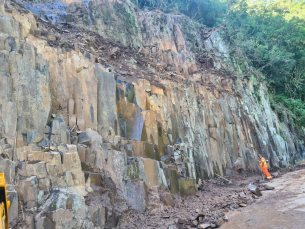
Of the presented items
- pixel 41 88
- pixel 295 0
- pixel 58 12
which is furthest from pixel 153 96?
pixel 295 0

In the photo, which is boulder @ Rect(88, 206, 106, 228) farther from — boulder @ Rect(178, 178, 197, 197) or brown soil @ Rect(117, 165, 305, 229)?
boulder @ Rect(178, 178, 197, 197)

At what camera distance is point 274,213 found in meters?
6.57

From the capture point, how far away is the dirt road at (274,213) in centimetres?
575

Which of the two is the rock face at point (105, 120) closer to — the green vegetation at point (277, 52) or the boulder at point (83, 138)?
the boulder at point (83, 138)

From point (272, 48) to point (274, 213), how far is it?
24173 millimetres

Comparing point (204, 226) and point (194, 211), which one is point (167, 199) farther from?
point (204, 226)

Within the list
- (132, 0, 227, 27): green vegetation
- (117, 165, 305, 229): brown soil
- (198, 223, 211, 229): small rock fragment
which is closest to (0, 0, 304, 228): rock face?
(117, 165, 305, 229): brown soil

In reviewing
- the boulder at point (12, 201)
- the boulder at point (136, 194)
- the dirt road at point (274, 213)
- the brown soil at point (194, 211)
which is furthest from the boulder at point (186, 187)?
the boulder at point (12, 201)

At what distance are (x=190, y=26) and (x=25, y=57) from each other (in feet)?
73.9

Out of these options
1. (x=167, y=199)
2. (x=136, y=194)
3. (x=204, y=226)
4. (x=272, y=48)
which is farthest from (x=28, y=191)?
(x=272, y=48)

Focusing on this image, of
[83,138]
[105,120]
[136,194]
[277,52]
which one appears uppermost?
[277,52]

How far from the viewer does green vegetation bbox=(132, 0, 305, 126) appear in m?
25.4

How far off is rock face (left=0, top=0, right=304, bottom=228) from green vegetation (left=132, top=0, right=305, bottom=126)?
14.0 ft

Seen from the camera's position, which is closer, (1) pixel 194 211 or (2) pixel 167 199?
(1) pixel 194 211
